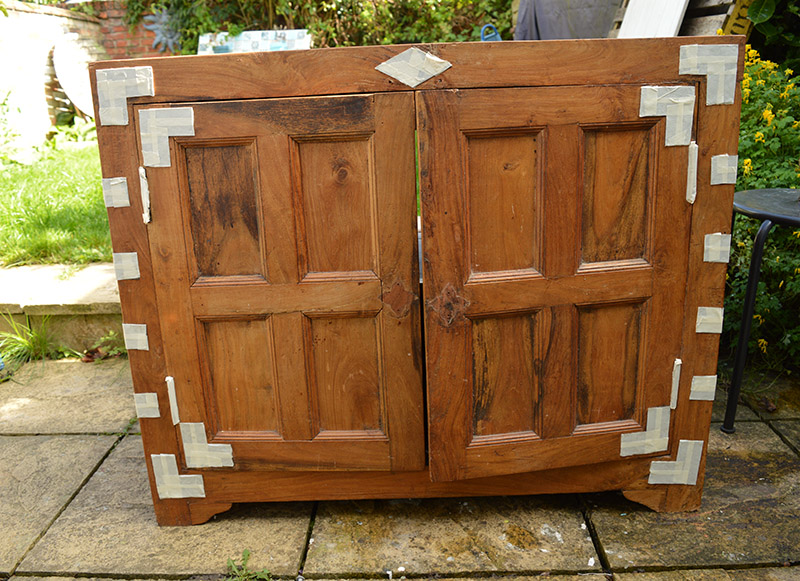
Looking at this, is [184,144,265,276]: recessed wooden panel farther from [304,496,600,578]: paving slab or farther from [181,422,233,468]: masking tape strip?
[304,496,600,578]: paving slab

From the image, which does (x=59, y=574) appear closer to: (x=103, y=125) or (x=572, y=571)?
(x=103, y=125)

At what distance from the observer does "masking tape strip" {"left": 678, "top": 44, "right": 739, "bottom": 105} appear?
1844 mm

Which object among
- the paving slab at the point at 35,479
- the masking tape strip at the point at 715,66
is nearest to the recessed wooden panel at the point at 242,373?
the paving slab at the point at 35,479

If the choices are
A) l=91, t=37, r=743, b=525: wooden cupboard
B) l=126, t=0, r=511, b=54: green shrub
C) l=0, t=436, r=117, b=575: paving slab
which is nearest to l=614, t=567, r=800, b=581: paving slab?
l=91, t=37, r=743, b=525: wooden cupboard

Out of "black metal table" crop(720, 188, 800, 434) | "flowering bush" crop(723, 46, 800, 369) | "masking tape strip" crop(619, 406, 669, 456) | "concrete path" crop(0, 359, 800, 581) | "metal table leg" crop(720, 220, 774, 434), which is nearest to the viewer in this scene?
"concrete path" crop(0, 359, 800, 581)

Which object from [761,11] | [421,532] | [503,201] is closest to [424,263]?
[503,201]

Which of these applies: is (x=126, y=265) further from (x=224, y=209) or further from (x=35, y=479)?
(x=35, y=479)

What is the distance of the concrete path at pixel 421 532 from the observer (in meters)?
2.03

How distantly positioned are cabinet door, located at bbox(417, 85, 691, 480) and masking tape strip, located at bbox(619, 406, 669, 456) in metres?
0.03

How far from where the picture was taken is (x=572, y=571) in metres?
1.99

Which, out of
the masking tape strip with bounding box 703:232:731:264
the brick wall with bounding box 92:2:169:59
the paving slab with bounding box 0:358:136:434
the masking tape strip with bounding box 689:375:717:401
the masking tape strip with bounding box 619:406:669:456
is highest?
the brick wall with bounding box 92:2:169:59

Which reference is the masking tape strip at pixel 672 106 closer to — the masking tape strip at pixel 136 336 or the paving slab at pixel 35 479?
the masking tape strip at pixel 136 336

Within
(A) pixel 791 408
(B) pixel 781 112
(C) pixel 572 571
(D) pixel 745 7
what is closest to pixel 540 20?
(D) pixel 745 7

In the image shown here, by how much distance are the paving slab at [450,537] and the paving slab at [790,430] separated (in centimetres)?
104
